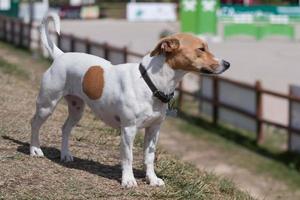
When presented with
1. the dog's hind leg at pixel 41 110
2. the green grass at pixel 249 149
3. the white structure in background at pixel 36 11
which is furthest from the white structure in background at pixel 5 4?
the dog's hind leg at pixel 41 110

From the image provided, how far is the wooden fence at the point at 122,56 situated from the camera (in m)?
13.0

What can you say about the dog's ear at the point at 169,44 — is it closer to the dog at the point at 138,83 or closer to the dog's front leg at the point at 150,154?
the dog at the point at 138,83

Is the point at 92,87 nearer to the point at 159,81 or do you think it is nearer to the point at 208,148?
the point at 159,81

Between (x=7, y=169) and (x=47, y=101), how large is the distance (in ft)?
2.13

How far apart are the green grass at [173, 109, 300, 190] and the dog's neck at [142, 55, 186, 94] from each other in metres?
5.40

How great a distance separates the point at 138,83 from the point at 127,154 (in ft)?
1.70

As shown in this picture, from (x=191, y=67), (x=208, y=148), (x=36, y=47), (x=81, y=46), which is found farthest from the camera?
(x=36, y=47)

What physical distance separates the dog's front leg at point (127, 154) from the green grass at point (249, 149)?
529 centimetres

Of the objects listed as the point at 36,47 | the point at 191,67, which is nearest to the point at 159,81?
the point at 191,67

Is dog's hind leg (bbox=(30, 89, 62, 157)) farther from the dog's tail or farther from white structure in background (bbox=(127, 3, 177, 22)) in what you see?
white structure in background (bbox=(127, 3, 177, 22))

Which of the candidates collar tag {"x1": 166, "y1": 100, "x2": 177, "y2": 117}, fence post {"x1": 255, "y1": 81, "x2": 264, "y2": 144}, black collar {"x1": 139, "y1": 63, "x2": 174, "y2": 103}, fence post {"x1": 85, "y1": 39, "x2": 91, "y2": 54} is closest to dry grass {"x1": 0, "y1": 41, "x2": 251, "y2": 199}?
collar tag {"x1": 166, "y1": 100, "x2": 177, "y2": 117}

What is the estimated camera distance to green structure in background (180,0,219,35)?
102 ft

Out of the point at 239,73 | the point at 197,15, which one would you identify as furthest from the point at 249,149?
the point at 197,15

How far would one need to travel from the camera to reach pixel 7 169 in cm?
552
